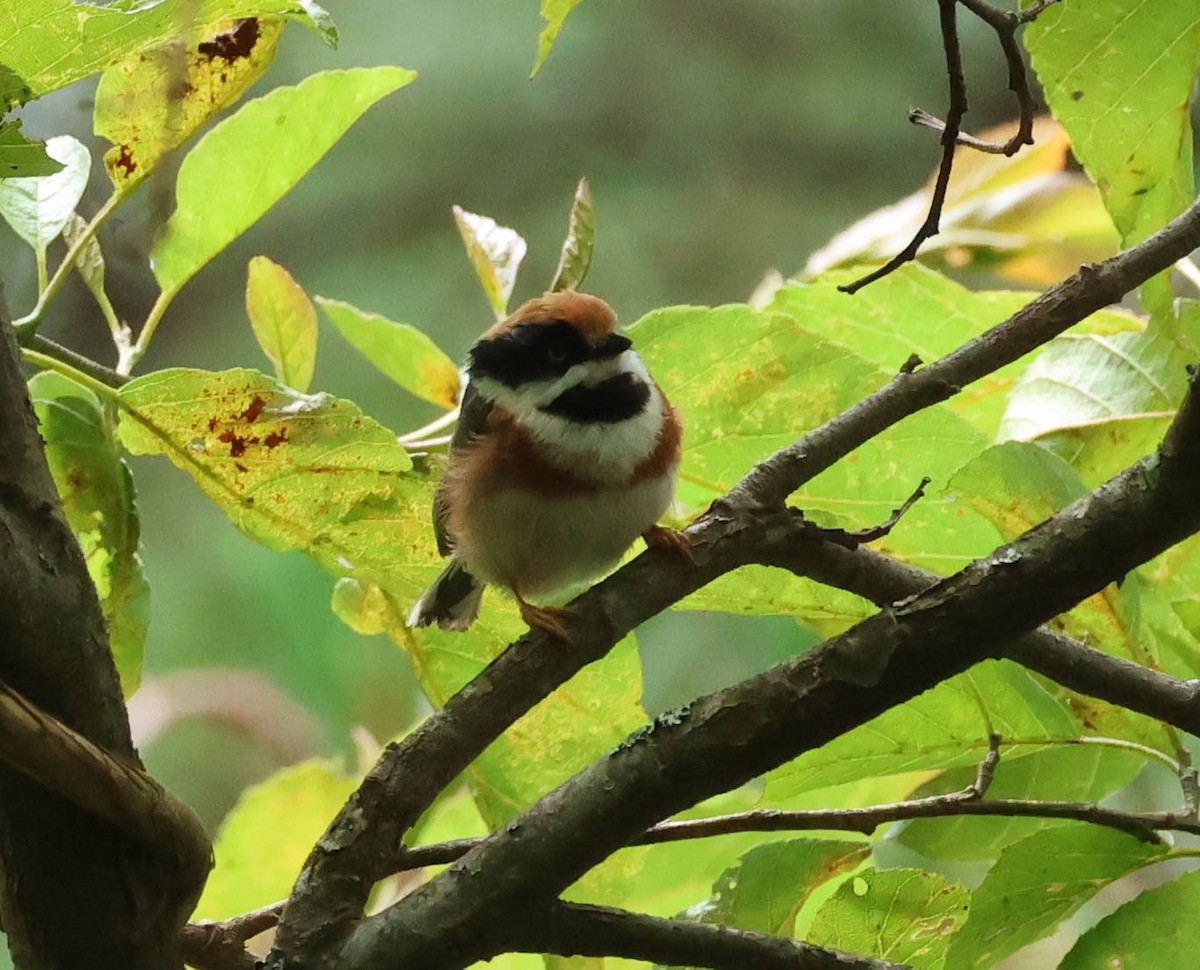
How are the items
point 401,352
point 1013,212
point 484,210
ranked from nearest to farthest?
point 401,352 < point 1013,212 < point 484,210

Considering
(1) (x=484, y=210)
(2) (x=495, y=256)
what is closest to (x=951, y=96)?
(2) (x=495, y=256)

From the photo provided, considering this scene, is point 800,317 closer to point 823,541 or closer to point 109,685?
point 823,541

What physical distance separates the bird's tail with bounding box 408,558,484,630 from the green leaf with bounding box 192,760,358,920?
0.62 feet

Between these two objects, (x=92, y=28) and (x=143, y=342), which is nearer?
(x=92, y=28)

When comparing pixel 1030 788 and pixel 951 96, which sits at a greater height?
pixel 951 96

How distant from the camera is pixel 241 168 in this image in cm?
79

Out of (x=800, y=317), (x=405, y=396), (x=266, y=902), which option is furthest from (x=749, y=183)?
(x=266, y=902)

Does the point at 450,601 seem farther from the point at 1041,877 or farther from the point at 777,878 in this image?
the point at 1041,877

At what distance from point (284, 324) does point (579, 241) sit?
0.22 m

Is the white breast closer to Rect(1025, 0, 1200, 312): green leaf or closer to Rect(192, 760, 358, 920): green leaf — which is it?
Rect(192, 760, 358, 920): green leaf

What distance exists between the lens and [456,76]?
6.60 feet

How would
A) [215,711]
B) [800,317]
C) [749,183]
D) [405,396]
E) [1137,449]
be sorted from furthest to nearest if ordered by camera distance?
[749,183], [405,396], [215,711], [800,317], [1137,449]

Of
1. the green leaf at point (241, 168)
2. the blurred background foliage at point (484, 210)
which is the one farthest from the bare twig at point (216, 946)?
the blurred background foliage at point (484, 210)

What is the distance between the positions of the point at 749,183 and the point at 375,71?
1.44m
